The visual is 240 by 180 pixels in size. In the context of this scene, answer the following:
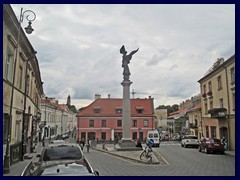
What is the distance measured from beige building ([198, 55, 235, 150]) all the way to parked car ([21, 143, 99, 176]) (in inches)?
682

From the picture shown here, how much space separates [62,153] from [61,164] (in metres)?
1.90

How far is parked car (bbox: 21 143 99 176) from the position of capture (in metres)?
7.53

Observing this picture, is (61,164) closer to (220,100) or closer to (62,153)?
(62,153)

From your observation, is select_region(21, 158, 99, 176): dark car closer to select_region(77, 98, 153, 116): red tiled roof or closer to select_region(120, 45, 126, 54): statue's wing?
select_region(120, 45, 126, 54): statue's wing

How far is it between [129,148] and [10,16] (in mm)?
15749

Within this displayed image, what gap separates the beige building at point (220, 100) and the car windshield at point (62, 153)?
1714 centimetres

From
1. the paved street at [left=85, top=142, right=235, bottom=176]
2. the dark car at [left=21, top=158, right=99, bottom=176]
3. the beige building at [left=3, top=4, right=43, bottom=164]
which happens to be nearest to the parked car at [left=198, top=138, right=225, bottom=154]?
the paved street at [left=85, top=142, right=235, bottom=176]

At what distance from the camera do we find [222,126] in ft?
85.0

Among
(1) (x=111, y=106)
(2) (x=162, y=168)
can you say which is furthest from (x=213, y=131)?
(1) (x=111, y=106)

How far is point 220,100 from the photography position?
26.7 meters

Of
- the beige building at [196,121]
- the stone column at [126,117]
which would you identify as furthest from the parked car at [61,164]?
the beige building at [196,121]

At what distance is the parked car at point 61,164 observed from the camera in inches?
297
